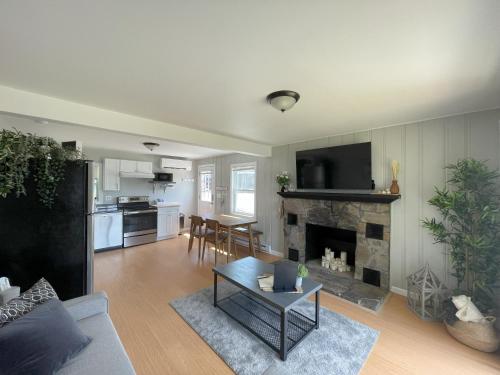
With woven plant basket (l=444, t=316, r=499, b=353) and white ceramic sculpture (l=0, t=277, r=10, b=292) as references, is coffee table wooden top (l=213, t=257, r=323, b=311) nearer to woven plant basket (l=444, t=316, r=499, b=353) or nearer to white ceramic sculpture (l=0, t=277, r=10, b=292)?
woven plant basket (l=444, t=316, r=499, b=353)

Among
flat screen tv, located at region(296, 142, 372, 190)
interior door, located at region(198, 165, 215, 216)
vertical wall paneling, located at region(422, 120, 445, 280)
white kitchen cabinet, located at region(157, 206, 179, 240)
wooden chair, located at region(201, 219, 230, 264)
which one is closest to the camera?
vertical wall paneling, located at region(422, 120, 445, 280)

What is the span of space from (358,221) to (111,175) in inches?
213

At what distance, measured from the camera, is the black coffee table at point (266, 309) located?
1.85 m

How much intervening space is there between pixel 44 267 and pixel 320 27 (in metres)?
2.90

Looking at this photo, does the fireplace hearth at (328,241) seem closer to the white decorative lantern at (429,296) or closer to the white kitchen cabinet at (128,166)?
the white decorative lantern at (429,296)

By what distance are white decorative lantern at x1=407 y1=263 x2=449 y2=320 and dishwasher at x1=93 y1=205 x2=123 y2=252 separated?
5384 mm

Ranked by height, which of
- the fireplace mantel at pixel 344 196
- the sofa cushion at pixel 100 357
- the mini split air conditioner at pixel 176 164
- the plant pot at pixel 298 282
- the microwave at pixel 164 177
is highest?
the mini split air conditioner at pixel 176 164

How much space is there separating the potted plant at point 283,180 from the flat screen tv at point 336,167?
24cm

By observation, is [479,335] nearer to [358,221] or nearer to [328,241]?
[358,221]

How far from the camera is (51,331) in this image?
1.21 metres

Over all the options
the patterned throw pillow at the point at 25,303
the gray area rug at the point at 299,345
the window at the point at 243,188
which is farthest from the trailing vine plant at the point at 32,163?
the window at the point at 243,188

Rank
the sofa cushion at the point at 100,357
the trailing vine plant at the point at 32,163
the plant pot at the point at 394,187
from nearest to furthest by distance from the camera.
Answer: the sofa cushion at the point at 100,357, the trailing vine plant at the point at 32,163, the plant pot at the point at 394,187

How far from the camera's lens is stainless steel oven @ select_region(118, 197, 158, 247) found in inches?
189

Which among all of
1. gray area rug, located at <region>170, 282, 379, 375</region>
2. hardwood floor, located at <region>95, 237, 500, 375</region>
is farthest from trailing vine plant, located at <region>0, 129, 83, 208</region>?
gray area rug, located at <region>170, 282, 379, 375</region>
